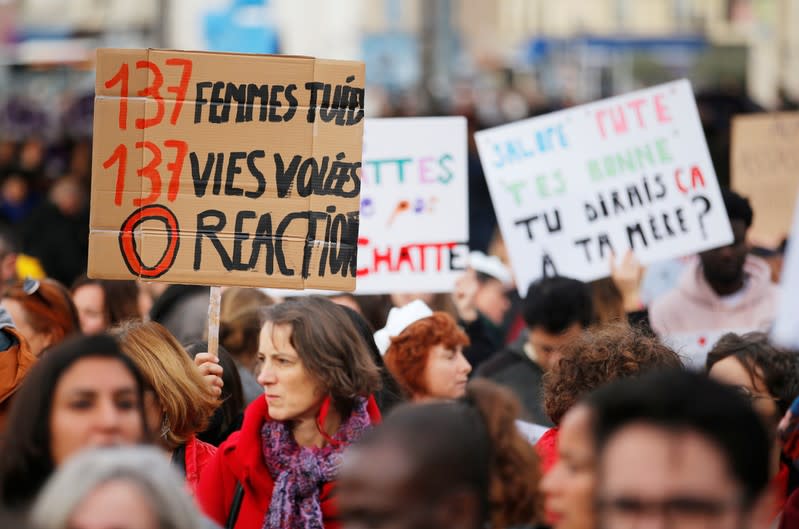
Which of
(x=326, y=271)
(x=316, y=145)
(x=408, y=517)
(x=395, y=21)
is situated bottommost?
(x=408, y=517)

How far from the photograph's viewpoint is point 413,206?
8094mm

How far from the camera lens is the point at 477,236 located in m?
12.8

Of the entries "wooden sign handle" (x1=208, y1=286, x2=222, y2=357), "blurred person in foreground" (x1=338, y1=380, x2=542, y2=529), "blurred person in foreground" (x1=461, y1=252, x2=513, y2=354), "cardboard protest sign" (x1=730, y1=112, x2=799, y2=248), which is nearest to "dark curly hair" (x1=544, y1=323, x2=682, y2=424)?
"blurred person in foreground" (x1=338, y1=380, x2=542, y2=529)

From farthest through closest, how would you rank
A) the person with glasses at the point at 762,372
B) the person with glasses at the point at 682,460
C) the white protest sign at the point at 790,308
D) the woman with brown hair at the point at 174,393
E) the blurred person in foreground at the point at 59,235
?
1. the blurred person in foreground at the point at 59,235
2. the person with glasses at the point at 762,372
3. the woman with brown hair at the point at 174,393
4. the white protest sign at the point at 790,308
5. the person with glasses at the point at 682,460

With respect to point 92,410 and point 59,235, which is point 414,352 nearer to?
point 92,410

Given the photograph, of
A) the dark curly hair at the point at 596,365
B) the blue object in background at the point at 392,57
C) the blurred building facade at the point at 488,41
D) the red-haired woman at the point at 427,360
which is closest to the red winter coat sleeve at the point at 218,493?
the dark curly hair at the point at 596,365

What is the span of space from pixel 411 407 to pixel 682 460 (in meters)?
0.74

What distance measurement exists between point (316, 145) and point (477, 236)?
691 cm

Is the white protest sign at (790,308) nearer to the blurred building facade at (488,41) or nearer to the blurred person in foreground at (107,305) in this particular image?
the blurred person in foreground at (107,305)

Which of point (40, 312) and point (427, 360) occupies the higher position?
point (40, 312)

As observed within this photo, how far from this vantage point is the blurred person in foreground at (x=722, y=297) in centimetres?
775

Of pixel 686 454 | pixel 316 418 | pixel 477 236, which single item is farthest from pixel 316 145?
pixel 477 236

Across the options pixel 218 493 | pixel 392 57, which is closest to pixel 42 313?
pixel 218 493

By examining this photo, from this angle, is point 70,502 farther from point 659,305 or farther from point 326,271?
point 659,305
